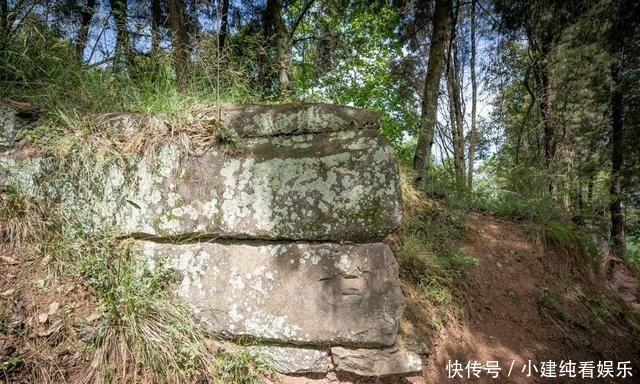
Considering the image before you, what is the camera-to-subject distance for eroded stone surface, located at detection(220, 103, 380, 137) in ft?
7.80

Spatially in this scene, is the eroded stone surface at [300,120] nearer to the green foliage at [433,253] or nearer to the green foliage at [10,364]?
the green foliage at [433,253]

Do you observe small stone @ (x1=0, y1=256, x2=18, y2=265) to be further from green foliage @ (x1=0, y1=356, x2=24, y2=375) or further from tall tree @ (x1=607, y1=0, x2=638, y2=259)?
tall tree @ (x1=607, y1=0, x2=638, y2=259)

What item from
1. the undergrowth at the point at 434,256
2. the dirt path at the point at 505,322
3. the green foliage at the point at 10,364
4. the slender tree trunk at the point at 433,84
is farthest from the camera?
the slender tree trunk at the point at 433,84

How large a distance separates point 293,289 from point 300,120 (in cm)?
122

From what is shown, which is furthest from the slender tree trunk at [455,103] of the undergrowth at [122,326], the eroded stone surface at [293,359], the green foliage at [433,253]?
the undergrowth at [122,326]

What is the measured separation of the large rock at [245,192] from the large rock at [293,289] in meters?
0.12

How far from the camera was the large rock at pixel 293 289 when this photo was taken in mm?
2102

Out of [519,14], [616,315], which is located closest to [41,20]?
[616,315]

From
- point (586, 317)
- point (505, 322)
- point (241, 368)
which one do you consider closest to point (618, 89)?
point (586, 317)

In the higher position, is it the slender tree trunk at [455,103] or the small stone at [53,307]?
the slender tree trunk at [455,103]

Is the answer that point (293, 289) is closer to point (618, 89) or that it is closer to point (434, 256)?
point (434, 256)

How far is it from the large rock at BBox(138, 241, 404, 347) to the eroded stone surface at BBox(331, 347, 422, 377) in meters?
0.07

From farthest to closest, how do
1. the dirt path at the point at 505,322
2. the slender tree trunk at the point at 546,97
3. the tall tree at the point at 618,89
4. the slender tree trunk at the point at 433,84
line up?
the slender tree trunk at the point at 546,97, the tall tree at the point at 618,89, the slender tree trunk at the point at 433,84, the dirt path at the point at 505,322

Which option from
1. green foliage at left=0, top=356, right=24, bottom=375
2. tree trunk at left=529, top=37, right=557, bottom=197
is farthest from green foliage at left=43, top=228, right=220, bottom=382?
tree trunk at left=529, top=37, right=557, bottom=197
